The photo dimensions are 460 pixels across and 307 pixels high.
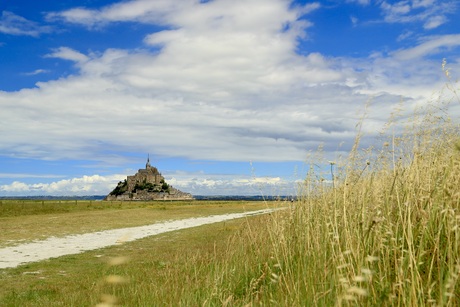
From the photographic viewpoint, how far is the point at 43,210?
57.1 metres

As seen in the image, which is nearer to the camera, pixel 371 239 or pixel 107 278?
pixel 107 278

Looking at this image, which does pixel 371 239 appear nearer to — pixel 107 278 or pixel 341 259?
pixel 341 259

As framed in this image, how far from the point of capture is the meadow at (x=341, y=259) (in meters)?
4.11

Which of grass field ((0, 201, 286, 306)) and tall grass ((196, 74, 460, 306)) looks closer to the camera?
tall grass ((196, 74, 460, 306))

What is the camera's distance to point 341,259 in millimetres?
4211

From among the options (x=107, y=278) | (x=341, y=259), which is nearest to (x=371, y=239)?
(x=341, y=259)

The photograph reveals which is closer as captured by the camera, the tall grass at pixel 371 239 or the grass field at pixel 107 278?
the tall grass at pixel 371 239

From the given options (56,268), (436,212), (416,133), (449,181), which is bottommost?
(56,268)

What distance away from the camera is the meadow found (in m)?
4.11

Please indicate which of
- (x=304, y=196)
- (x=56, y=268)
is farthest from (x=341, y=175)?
(x=56, y=268)

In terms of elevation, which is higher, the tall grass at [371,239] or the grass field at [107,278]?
the tall grass at [371,239]

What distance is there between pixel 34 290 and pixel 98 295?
301cm

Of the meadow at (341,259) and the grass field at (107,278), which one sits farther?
the grass field at (107,278)

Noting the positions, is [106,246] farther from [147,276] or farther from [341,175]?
[341,175]
